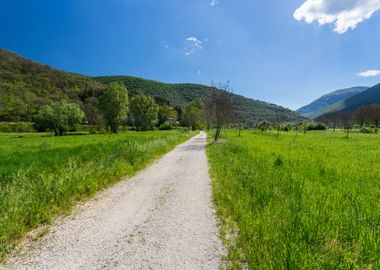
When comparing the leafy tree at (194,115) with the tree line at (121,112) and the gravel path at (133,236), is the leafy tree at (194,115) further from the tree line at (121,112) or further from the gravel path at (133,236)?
the gravel path at (133,236)

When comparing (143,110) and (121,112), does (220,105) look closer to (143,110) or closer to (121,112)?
(121,112)

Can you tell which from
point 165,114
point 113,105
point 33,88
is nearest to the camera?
point 113,105

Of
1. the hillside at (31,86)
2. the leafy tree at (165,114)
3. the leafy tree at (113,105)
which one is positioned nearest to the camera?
the leafy tree at (113,105)

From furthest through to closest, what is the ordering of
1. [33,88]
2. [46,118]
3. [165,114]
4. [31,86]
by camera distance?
[165,114] < [31,86] < [33,88] < [46,118]

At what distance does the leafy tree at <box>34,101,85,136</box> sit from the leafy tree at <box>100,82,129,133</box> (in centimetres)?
697

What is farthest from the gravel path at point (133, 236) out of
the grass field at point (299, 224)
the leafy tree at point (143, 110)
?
the leafy tree at point (143, 110)

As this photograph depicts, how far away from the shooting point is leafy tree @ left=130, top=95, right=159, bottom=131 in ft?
273

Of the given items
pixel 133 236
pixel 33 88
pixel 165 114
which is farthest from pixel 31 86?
pixel 133 236

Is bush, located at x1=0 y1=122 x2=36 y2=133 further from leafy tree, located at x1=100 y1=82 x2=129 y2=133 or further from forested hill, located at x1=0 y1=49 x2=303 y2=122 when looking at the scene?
leafy tree, located at x1=100 y1=82 x2=129 y2=133

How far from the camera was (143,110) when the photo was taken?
83500 mm

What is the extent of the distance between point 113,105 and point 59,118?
547 inches

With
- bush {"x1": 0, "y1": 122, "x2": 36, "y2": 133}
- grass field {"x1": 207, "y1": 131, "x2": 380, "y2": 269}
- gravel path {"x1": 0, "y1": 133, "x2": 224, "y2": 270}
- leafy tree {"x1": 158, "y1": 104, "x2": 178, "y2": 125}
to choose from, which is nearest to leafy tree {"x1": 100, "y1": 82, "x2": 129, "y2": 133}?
bush {"x1": 0, "y1": 122, "x2": 36, "y2": 133}

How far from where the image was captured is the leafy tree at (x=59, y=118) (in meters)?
56.4

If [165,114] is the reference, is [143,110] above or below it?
above
